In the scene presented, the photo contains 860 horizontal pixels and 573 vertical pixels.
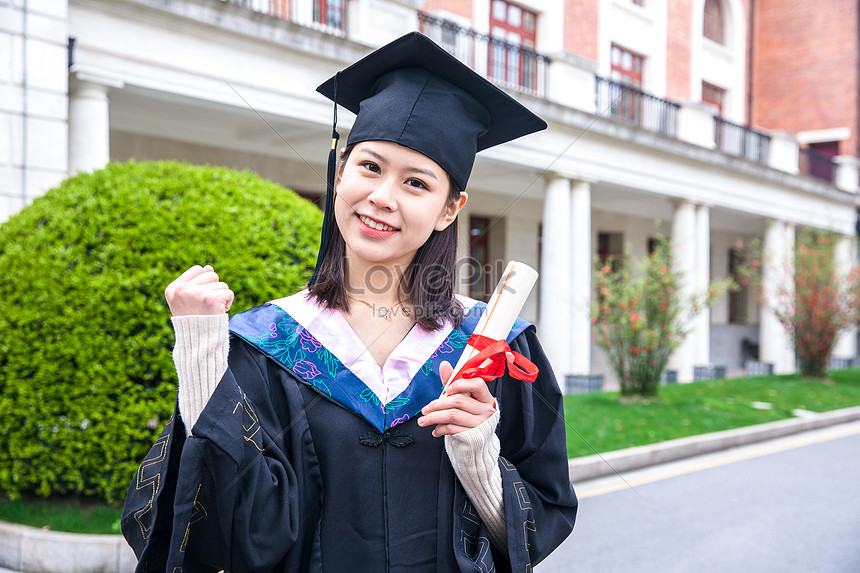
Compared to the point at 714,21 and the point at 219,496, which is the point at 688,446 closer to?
the point at 219,496

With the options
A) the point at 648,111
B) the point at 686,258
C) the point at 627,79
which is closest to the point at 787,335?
the point at 686,258

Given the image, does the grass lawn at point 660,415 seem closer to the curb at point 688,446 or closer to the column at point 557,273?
the curb at point 688,446

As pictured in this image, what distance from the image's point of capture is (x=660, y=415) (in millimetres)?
9031

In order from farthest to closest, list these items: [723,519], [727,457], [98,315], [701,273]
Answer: [701,273]
[727,457]
[723,519]
[98,315]

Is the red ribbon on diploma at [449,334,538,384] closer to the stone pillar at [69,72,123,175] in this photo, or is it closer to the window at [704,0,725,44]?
the stone pillar at [69,72,123,175]

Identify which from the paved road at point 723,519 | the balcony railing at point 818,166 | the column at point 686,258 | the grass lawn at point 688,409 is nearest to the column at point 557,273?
the grass lawn at point 688,409

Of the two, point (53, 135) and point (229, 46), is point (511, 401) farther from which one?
point (229, 46)

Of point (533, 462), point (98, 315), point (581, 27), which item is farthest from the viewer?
point (581, 27)


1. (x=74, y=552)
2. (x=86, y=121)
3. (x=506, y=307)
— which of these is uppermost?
(x=86, y=121)

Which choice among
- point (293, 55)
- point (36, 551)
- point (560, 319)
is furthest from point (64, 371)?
point (560, 319)

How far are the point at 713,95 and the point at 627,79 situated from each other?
5476 millimetres

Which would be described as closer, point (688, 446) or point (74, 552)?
point (74, 552)

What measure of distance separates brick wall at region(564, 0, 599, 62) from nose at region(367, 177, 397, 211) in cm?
1366

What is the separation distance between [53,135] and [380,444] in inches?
241
